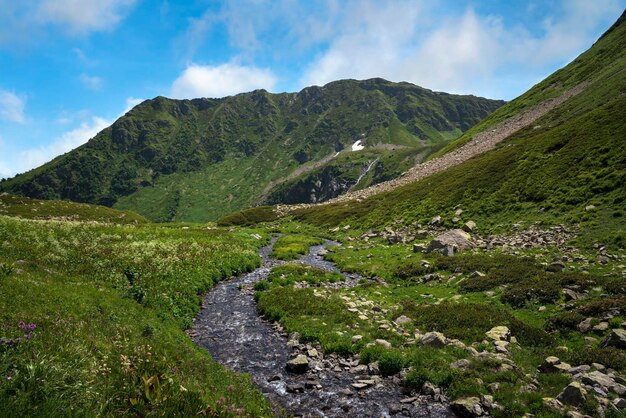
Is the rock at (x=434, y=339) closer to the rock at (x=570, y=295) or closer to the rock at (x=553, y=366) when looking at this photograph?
the rock at (x=553, y=366)

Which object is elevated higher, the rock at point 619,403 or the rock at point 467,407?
the rock at point 467,407

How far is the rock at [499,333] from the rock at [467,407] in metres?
5.16

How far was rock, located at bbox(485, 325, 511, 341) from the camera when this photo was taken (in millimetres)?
16016

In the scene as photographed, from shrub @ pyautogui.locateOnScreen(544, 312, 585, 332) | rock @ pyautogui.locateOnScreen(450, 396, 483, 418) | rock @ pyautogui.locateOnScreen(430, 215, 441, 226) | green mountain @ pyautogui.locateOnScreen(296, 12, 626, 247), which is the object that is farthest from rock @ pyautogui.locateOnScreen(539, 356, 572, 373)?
rock @ pyautogui.locateOnScreen(430, 215, 441, 226)

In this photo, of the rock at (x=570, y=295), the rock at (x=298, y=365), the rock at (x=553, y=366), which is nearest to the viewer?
the rock at (x=553, y=366)

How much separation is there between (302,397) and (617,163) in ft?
149

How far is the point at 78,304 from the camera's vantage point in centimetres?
1468

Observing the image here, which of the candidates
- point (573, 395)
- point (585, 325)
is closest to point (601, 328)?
point (585, 325)

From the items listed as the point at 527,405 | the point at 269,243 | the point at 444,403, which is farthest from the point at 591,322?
the point at 269,243

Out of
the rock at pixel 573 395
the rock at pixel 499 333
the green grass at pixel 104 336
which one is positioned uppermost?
the green grass at pixel 104 336

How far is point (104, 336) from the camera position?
11875mm

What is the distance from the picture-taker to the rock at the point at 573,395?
10680mm

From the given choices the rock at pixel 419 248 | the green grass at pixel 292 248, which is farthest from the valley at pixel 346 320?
the green grass at pixel 292 248

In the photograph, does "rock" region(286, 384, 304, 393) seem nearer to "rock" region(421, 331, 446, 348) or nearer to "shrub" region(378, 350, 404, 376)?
"shrub" region(378, 350, 404, 376)
